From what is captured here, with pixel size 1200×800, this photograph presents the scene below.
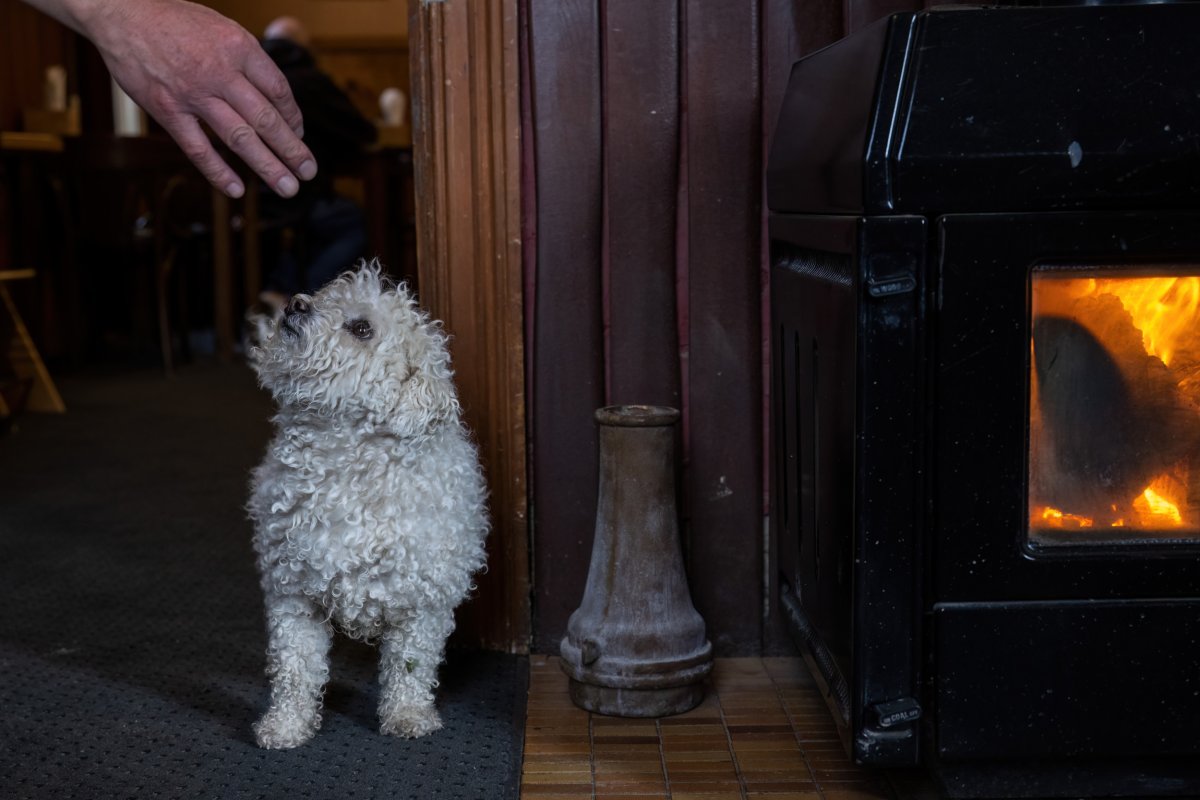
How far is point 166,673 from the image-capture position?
7.89ft

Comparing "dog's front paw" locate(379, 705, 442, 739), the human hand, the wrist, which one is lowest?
"dog's front paw" locate(379, 705, 442, 739)

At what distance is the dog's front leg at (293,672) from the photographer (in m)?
2.07

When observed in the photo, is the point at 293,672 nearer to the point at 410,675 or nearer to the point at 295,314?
the point at 410,675

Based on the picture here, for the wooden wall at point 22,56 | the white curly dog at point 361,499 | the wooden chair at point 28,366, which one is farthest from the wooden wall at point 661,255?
the wooden wall at point 22,56

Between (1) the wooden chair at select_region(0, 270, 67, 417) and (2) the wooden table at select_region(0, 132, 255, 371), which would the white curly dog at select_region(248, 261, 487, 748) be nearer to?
(1) the wooden chair at select_region(0, 270, 67, 417)

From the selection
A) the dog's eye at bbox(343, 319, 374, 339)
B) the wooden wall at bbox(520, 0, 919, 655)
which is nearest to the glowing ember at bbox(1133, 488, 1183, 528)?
the wooden wall at bbox(520, 0, 919, 655)

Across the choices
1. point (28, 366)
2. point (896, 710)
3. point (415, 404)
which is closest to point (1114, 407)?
point (896, 710)

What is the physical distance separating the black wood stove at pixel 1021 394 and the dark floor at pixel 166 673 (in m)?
0.67

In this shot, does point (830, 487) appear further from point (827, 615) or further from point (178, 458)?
point (178, 458)

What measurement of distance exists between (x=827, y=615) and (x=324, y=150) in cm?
535

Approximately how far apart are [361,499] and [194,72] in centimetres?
74

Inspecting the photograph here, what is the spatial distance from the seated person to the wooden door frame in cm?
407

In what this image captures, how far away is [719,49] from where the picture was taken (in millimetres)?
2281

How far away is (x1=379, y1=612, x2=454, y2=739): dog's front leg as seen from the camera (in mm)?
2119
